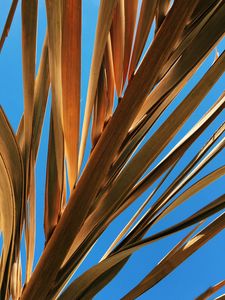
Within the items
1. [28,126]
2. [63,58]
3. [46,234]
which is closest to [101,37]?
[63,58]

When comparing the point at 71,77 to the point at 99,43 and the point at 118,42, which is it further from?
the point at 118,42

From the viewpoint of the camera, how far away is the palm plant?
0.50 metres

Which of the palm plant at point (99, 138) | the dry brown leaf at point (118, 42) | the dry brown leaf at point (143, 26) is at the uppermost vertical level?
the dry brown leaf at point (118, 42)

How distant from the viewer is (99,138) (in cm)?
57

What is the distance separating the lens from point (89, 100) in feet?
2.00

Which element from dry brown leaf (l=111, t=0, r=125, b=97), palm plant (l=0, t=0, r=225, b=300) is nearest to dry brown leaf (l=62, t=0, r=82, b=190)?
palm plant (l=0, t=0, r=225, b=300)

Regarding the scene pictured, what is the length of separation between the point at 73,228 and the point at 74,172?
0.12 meters

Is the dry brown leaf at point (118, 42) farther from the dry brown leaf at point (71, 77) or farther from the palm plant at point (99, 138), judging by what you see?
the dry brown leaf at point (71, 77)

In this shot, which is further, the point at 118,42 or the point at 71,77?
the point at 118,42

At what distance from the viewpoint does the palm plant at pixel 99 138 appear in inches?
19.6

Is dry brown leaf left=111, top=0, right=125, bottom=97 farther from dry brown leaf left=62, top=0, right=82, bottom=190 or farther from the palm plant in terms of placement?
dry brown leaf left=62, top=0, right=82, bottom=190

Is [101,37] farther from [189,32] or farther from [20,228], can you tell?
[20,228]

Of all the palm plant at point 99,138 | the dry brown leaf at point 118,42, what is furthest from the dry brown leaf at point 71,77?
the dry brown leaf at point 118,42

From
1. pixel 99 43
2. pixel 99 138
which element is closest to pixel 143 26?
pixel 99 43
